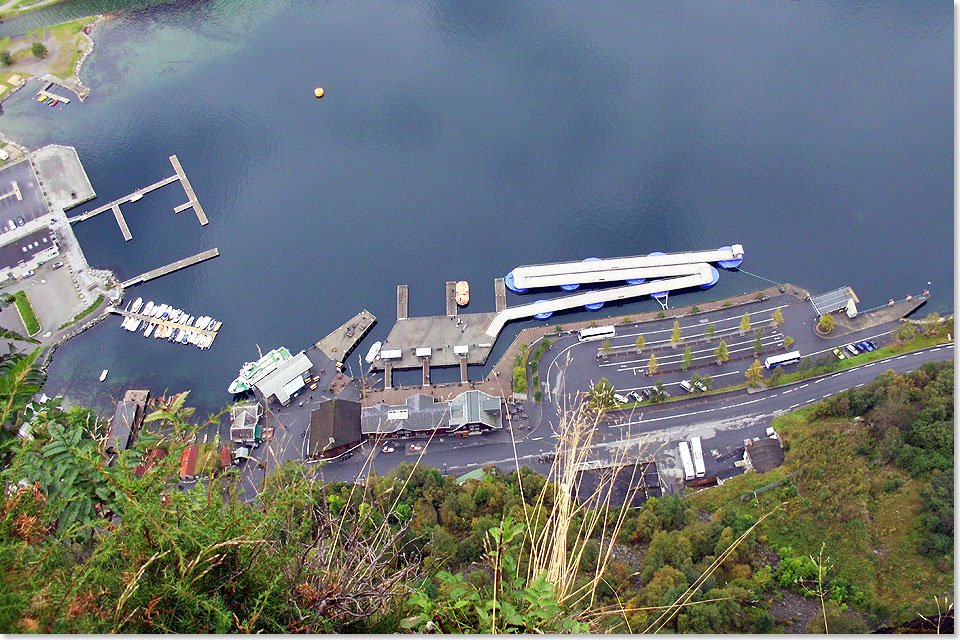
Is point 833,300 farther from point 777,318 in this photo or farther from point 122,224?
point 122,224

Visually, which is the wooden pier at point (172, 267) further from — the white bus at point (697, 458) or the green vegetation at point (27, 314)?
the white bus at point (697, 458)

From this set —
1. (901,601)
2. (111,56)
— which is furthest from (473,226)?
(111,56)

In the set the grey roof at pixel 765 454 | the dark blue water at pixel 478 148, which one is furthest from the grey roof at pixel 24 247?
the grey roof at pixel 765 454

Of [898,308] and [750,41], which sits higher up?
[750,41]

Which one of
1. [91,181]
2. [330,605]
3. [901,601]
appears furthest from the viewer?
[91,181]

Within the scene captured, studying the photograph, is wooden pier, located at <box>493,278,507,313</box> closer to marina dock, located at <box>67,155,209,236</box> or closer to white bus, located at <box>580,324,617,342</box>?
white bus, located at <box>580,324,617,342</box>

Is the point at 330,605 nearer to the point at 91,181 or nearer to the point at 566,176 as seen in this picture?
the point at 566,176

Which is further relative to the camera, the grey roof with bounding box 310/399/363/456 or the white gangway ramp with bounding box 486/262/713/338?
the white gangway ramp with bounding box 486/262/713/338

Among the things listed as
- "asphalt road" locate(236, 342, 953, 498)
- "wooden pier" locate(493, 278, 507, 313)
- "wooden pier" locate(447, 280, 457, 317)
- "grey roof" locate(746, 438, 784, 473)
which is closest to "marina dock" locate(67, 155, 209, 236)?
"wooden pier" locate(447, 280, 457, 317)
